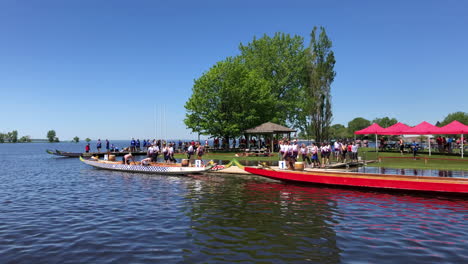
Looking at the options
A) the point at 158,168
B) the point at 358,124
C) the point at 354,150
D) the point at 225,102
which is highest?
the point at 358,124

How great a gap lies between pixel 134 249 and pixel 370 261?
6648mm

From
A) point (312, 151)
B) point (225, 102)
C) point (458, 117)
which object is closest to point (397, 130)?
point (312, 151)

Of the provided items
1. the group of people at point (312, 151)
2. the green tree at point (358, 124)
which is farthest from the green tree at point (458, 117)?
the group of people at point (312, 151)

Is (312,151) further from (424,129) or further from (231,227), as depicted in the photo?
(424,129)

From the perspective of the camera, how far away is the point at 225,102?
1921 inches

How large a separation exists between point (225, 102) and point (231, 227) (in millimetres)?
39263

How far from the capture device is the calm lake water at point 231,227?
26.1 feet

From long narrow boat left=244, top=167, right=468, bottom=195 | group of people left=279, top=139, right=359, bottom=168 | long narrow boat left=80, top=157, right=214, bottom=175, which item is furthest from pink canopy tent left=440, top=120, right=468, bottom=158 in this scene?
long narrow boat left=80, top=157, right=214, bottom=175

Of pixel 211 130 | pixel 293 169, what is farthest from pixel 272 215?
pixel 211 130

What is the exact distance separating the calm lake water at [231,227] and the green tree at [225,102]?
29665 mm

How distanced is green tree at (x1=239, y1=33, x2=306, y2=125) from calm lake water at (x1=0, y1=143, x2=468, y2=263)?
38927mm

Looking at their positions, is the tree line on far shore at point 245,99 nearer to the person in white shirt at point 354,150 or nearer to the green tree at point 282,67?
the green tree at point 282,67

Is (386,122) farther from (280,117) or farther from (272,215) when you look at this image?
(272,215)

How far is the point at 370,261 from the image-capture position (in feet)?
24.5
